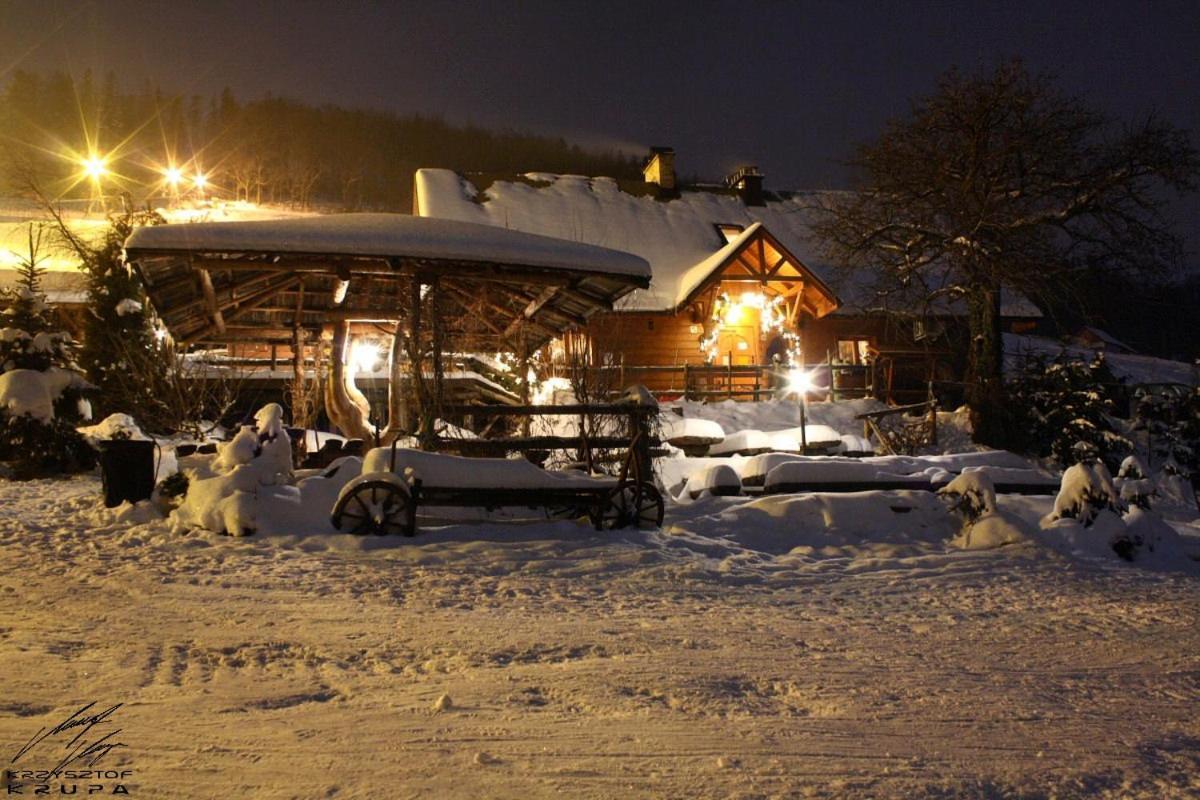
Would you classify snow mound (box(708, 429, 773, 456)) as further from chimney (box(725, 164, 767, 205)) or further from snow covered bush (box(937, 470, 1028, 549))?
chimney (box(725, 164, 767, 205))

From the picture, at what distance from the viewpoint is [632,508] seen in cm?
950

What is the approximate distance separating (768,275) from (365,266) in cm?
1992

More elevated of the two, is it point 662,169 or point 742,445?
point 662,169

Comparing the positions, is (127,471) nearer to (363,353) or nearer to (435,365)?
(435,365)

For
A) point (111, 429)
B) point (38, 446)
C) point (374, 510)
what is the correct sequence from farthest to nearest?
point (38, 446)
point (111, 429)
point (374, 510)

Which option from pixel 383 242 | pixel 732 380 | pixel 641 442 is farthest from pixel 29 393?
pixel 732 380

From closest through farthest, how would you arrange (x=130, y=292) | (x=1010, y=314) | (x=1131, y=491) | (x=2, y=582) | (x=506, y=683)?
(x=506, y=683), (x=2, y=582), (x=1131, y=491), (x=130, y=292), (x=1010, y=314)

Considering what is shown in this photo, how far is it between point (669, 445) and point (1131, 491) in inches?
367

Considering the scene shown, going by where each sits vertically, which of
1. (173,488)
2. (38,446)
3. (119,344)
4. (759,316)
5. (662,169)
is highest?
(662,169)

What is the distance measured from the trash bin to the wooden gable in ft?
66.2

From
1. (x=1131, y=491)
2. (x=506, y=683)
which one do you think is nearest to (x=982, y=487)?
(x=1131, y=491)

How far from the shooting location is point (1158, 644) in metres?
6.00

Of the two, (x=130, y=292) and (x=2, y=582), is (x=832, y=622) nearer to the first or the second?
(x=2, y=582)

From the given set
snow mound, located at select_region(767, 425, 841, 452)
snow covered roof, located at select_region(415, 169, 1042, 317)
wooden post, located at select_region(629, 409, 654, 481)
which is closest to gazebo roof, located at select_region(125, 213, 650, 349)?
wooden post, located at select_region(629, 409, 654, 481)
